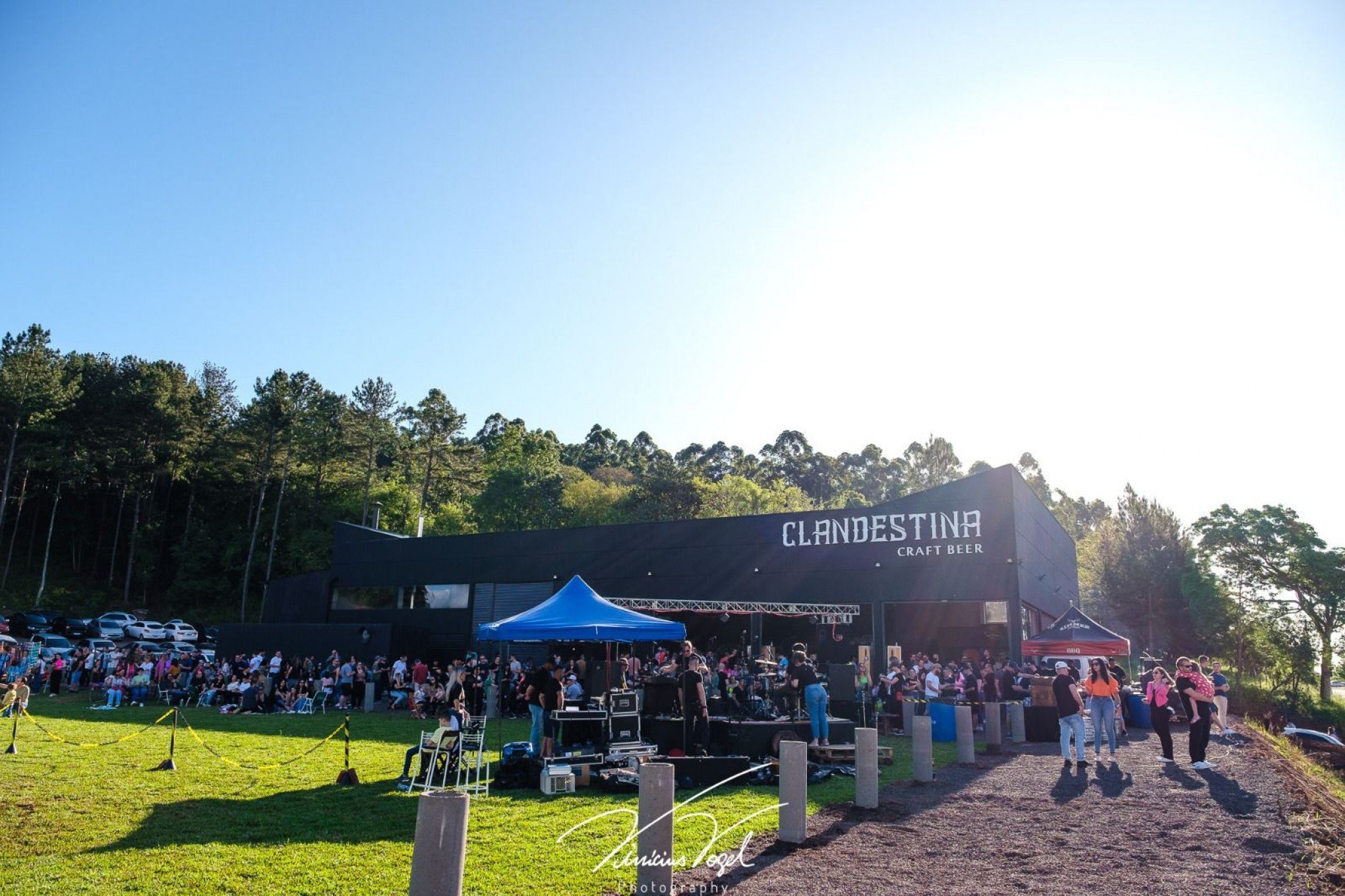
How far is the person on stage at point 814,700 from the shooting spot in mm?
13312

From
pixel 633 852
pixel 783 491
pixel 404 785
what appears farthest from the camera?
pixel 783 491

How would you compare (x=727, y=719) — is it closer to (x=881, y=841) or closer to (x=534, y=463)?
(x=881, y=841)

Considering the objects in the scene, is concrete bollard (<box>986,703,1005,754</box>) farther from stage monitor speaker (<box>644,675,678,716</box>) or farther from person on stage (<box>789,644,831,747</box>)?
stage monitor speaker (<box>644,675,678,716</box>)

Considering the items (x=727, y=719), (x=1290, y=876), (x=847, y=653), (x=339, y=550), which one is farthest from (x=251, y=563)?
(x=1290, y=876)

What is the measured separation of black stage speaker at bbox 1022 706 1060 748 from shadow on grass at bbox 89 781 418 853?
1324 centimetres

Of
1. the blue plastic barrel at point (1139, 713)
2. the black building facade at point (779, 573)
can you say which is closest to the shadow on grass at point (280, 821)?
the black building facade at point (779, 573)

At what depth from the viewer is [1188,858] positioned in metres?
7.59

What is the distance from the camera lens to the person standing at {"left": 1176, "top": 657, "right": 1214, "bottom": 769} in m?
12.7

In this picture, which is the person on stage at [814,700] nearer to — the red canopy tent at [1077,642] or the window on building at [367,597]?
the red canopy tent at [1077,642]

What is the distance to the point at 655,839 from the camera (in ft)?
19.8

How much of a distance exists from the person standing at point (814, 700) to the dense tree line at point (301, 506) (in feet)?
123

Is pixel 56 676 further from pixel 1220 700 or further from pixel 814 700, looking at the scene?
pixel 1220 700

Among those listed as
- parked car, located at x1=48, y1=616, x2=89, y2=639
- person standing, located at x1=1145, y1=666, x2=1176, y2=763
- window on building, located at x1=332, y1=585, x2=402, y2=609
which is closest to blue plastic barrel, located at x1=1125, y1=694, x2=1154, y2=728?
person standing, located at x1=1145, y1=666, x2=1176, y2=763

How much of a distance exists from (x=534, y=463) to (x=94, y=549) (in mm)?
32051
